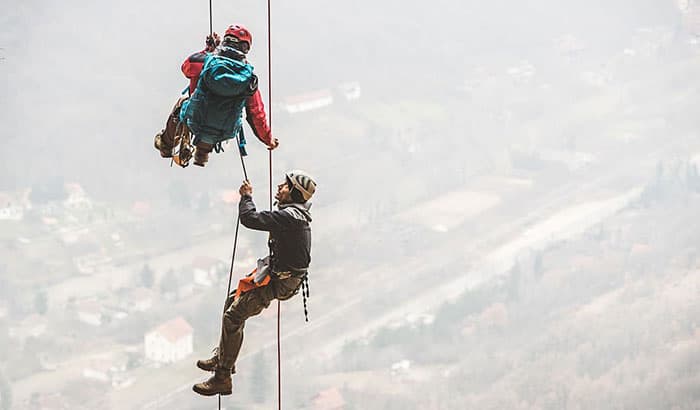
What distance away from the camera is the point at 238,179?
94188 mm

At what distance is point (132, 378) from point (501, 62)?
66253 millimetres

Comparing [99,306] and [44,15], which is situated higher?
[44,15]

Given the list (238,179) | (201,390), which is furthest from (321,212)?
(201,390)

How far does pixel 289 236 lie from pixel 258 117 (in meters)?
0.96

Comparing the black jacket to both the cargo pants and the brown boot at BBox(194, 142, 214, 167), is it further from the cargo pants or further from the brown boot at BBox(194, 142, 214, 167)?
the brown boot at BBox(194, 142, 214, 167)

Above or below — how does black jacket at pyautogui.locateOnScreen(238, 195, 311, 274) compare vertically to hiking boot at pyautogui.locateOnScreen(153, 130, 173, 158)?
below

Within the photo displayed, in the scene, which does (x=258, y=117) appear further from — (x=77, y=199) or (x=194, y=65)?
(x=77, y=199)

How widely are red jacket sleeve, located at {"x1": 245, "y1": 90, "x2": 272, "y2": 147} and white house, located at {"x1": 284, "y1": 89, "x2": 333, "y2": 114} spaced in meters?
93.1

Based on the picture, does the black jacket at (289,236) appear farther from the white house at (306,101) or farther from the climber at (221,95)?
the white house at (306,101)

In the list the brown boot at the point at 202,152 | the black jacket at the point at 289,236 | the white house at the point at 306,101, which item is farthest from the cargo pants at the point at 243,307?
the white house at the point at 306,101

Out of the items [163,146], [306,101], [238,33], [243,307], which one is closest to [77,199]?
[306,101]

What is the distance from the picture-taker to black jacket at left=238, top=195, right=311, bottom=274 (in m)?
8.42

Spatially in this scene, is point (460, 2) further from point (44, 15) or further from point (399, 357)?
point (399, 357)

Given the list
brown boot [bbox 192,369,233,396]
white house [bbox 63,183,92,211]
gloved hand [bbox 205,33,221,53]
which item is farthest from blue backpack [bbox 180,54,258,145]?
white house [bbox 63,183,92,211]
